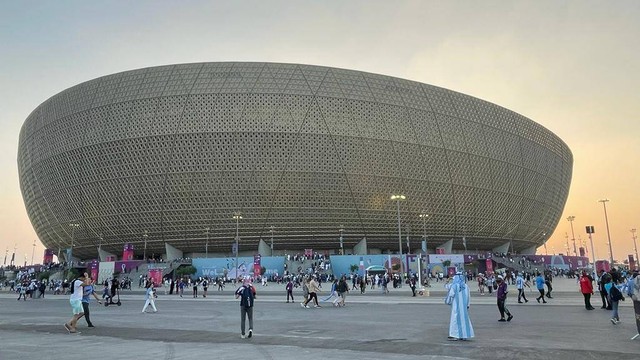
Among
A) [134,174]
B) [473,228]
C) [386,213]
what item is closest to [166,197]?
[134,174]

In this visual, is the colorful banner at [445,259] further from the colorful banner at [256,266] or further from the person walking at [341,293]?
the person walking at [341,293]

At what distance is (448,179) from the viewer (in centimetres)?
7462

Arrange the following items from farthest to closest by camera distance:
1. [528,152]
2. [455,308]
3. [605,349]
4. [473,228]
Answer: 1. [528,152]
2. [473,228]
3. [455,308]
4. [605,349]

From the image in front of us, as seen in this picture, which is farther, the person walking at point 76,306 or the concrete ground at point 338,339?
the person walking at point 76,306

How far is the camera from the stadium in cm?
6581

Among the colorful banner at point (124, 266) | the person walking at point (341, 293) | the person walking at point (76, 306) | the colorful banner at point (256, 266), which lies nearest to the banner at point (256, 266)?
the colorful banner at point (256, 266)

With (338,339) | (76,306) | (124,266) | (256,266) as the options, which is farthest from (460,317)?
(124,266)

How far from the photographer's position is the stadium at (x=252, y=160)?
6581 cm

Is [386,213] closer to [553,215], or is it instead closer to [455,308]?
[553,215]

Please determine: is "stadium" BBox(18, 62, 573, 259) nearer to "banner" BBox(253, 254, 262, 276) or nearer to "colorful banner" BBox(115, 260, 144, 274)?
"colorful banner" BBox(115, 260, 144, 274)

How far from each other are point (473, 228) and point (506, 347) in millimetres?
75498

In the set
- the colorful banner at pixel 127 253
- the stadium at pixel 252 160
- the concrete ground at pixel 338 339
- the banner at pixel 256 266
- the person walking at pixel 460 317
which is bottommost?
the concrete ground at pixel 338 339

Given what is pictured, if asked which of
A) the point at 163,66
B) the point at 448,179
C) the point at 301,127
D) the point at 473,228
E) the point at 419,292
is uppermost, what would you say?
the point at 163,66

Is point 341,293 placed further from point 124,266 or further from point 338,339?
point 124,266
